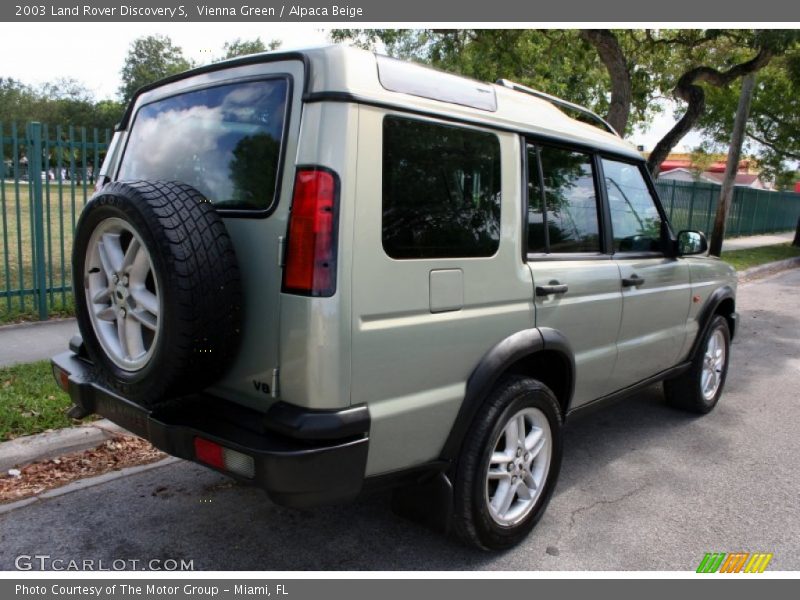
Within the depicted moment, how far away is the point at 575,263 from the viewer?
332cm

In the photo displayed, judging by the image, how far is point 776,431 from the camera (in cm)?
474

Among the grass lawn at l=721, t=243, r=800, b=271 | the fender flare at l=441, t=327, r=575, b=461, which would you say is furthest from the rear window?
the grass lawn at l=721, t=243, r=800, b=271

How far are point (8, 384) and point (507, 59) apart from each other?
32.2 ft

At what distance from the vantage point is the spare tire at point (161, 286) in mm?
2256

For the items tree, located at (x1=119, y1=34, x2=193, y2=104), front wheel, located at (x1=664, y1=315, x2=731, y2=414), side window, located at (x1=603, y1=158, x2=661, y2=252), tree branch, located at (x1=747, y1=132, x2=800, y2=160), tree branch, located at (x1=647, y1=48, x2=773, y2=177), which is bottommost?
Answer: front wheel, located at (x1=664, y1=315, x2=731, y2=414)

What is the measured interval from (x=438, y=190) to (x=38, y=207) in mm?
5684

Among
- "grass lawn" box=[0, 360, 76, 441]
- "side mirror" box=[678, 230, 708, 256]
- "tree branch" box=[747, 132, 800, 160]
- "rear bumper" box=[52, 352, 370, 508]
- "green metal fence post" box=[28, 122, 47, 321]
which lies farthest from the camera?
"tree branch" box=[747, 132, 800, 160]

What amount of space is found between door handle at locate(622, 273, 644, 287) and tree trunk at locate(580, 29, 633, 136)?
7.03 m

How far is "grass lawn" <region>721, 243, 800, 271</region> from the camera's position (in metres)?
15.5

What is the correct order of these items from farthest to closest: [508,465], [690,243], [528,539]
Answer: [690,243], [528,539], [508,465]

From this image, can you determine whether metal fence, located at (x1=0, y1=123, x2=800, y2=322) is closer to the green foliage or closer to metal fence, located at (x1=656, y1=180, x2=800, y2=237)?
metal fence, located at (x1=656, y1=180, x2=800, y2=237)

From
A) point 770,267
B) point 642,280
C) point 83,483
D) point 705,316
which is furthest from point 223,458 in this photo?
point 770,267

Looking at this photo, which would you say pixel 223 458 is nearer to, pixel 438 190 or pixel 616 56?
pixel 438 190

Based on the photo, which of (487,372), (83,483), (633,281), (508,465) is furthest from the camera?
(633,281)
